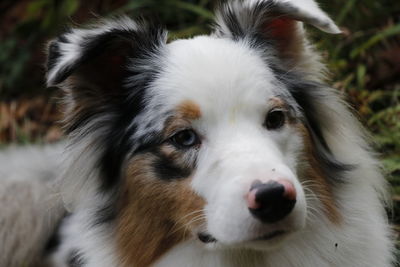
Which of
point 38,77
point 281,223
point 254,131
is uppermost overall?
point 254,131

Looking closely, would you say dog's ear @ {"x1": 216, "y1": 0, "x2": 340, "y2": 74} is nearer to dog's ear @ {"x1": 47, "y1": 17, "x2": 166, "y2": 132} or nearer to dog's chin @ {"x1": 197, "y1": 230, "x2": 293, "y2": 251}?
dog's ear @ {"x1": 47, "y1": 17, "x2": 166, "y2": 132}

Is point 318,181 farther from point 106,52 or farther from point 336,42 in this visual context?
point 336,42

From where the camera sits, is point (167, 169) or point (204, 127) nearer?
point (204, 127)

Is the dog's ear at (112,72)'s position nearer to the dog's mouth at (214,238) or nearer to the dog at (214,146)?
the dog at (214,146)

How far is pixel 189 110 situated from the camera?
3020mm

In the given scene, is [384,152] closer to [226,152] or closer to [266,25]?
[266,25]

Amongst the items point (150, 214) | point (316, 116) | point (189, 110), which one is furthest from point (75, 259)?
point (316, 116)

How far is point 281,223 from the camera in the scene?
2754 mm

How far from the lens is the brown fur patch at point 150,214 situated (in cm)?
307

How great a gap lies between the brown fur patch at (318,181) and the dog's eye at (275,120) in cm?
13

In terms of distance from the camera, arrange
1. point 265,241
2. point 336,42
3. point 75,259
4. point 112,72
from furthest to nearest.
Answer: point 336,42 < point 75,259 < point 112,72 < point 265,241

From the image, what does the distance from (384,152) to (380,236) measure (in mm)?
1314

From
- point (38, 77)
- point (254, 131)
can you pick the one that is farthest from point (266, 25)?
point (38, 77)

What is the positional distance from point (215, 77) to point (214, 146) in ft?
1.07
